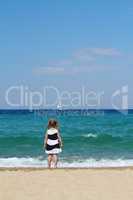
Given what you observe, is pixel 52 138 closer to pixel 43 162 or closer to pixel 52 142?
pixel 52 142

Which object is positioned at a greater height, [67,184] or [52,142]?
[52,142]

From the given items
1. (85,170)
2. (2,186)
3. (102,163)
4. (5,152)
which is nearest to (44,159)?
(102,163)

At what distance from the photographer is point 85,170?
41.8ft

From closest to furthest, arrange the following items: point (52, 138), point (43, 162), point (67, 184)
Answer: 1. point (67, 184)
2. point (52, 138)
3. point (43, 162)

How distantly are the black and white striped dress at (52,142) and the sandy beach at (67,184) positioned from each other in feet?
3.80

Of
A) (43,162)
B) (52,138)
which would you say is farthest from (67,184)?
(43,162)

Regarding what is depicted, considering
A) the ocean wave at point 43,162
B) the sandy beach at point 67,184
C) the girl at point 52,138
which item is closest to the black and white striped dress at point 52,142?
the girl at point 52,138

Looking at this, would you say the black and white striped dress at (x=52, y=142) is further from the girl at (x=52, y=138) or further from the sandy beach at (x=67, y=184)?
the sandy beach at (x=67, y=184)

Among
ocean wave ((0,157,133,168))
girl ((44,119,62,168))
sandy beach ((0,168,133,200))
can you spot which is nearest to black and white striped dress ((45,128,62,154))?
girl ((44,119,62,168))

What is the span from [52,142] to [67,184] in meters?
2.88

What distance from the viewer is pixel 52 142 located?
13805mm

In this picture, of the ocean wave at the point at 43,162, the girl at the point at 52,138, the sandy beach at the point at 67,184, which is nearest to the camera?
the sandy beach at the point at 67,184

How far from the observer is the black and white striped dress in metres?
13.7

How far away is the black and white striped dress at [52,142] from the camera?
45.1 ft
